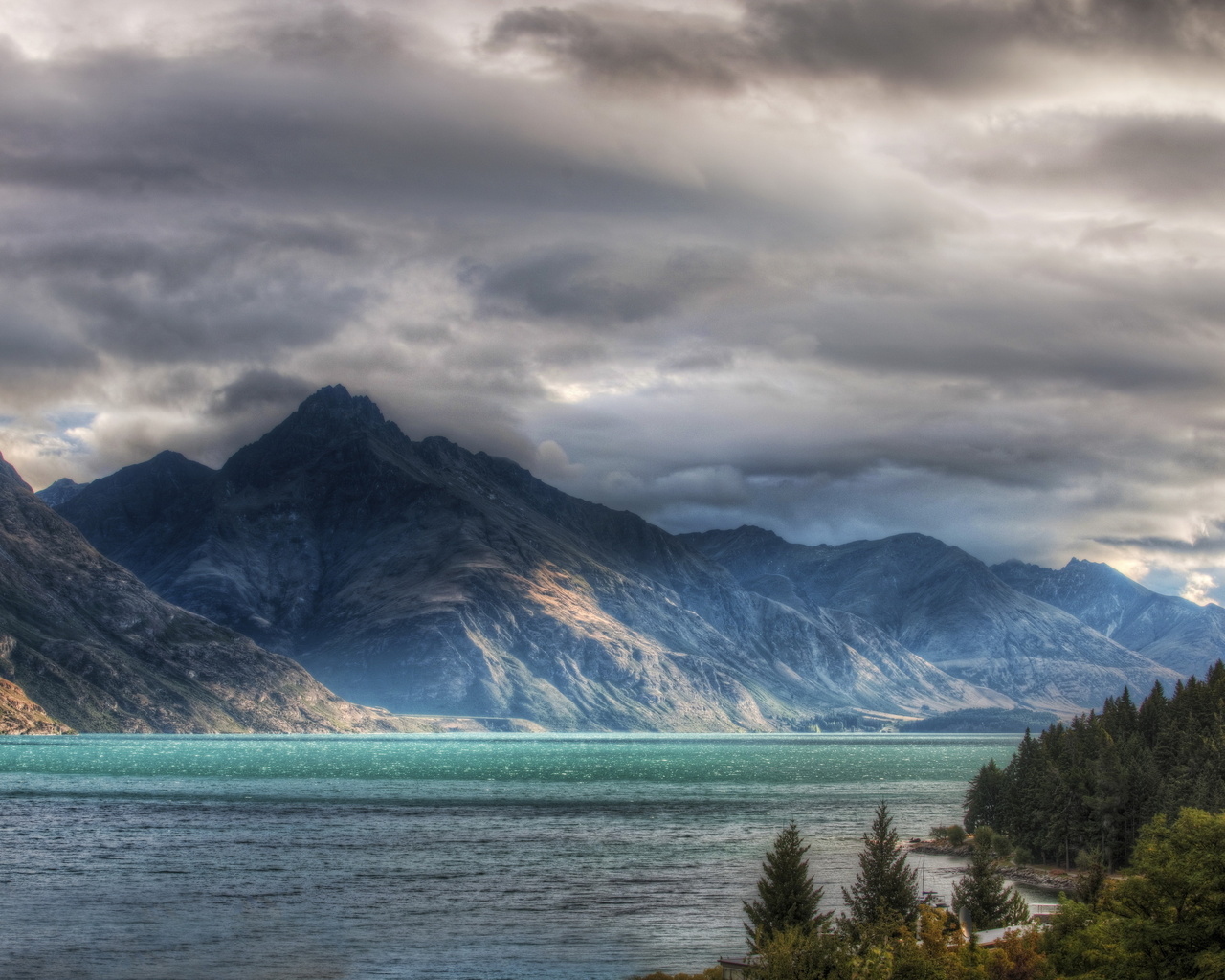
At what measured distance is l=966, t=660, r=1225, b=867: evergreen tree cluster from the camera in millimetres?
148000

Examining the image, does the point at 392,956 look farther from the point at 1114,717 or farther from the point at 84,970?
the point at 1114,717

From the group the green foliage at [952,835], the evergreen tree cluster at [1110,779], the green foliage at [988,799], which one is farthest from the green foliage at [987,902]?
the green foliage at [988,799]

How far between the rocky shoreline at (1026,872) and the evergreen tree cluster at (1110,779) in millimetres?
4865

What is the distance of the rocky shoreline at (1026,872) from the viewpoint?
14516 cm

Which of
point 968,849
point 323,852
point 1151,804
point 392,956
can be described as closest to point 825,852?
point 968,849

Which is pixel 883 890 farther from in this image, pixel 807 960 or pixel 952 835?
pixel 952 835

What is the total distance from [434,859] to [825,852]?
49.6 meters

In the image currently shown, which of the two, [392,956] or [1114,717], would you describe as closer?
[392,956]

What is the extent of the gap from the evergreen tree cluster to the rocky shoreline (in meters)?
4.87

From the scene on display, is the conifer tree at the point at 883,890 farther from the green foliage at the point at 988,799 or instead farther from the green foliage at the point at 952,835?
the green foliage at the point at 988,799

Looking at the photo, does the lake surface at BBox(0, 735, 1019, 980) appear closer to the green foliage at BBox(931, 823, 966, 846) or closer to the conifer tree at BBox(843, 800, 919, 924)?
the green foliage at BBox(931, 823, 966, 846)

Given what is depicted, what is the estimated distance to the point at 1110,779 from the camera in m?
152

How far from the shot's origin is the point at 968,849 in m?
169

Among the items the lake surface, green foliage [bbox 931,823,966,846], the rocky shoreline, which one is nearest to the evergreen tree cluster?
the rocky shoreline
